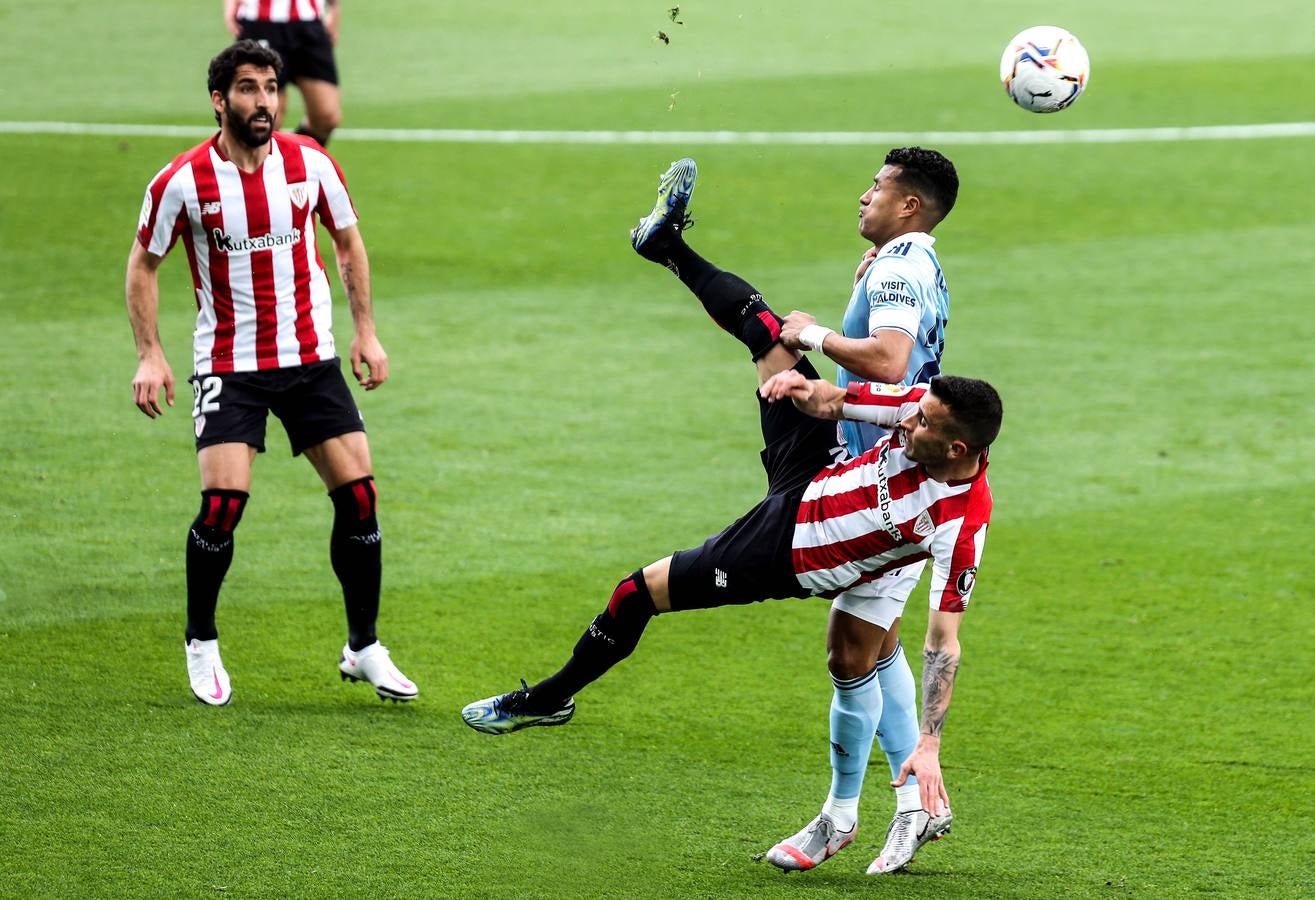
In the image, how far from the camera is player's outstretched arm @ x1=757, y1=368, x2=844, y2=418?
4867 millimetres

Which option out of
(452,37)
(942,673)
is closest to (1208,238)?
(942,673)

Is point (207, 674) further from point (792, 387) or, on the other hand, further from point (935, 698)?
point (935, 698)

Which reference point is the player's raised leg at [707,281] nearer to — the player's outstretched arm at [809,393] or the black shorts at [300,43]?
the player's outstretched arm at [809,393]

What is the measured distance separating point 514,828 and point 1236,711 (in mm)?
2769

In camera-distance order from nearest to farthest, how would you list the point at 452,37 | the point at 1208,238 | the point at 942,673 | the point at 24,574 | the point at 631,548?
the point at 942,673
the point at 24,574
the point at 631,548
the point at 1208,238
the point at 452,37

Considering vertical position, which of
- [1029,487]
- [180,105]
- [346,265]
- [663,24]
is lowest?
[1029,487]

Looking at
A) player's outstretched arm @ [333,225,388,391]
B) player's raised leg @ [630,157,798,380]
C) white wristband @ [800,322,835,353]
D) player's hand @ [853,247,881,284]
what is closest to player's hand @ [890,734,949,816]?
white wristband @ [800,322,835,353]

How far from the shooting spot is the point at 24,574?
7387mm

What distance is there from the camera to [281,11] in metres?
13.4

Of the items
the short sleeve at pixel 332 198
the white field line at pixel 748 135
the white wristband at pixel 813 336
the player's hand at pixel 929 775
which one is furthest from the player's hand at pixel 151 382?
the white field line at pixel 748 135

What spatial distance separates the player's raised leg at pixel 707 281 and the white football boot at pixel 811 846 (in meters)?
1.37

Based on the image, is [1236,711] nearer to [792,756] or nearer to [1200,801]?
[1200,801]

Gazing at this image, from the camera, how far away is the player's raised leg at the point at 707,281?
5.25 metres

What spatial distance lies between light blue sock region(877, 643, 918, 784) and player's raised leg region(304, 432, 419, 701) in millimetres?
1766
